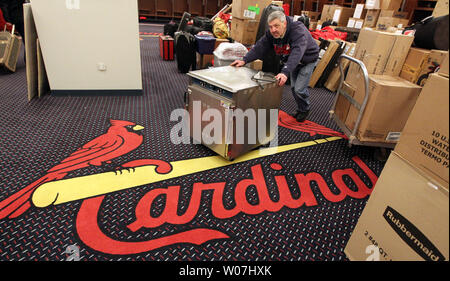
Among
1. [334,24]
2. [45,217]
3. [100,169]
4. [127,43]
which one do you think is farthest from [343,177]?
[334,24]

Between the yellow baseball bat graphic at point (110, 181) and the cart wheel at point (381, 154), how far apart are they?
3.90 feet

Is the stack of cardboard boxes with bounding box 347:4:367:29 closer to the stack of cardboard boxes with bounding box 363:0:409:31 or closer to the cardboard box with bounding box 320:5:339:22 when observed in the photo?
the stack of cardboard boxes with bounding box 363:0:409:31

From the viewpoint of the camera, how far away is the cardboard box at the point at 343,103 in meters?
2.40

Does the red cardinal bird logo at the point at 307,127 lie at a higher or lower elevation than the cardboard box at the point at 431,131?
lower

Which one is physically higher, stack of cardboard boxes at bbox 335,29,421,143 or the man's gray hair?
the man's gray hair

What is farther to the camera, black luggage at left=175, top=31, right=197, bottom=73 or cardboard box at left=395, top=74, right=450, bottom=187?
black luggage at left=175, top=31, right=197, bottom=73

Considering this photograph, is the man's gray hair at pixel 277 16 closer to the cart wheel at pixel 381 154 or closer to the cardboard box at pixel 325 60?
the cart wheel at pixel 381 154

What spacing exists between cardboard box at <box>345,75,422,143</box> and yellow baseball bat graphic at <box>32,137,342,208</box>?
1.00 metres

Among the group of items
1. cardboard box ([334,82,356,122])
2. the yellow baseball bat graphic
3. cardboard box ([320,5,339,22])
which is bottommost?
the yellow baseball bat graphic

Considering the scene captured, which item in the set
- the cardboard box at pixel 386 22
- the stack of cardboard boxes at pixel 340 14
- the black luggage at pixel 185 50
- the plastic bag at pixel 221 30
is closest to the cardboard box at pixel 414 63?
the black luggage at pixel 185 50

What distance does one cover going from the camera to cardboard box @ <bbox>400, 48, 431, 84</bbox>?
2.02m

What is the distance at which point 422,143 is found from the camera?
3.09ft

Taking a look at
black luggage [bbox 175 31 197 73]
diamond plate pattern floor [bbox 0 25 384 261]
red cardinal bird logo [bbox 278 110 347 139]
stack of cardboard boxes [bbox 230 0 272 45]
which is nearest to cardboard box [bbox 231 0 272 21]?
stack of cardboard boxes [bbox 230 0 272 45]

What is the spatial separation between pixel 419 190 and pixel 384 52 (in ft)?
5.55
